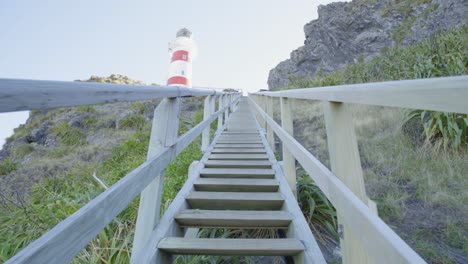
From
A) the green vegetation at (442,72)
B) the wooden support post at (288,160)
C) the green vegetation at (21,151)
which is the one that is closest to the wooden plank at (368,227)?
the wooden support post at (288,160)

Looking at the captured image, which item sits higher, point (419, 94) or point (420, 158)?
point (419, 94)

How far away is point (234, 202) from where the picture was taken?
178 centimetres

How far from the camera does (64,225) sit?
58cm

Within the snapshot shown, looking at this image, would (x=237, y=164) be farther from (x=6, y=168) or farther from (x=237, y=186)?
(x=6, y=168)

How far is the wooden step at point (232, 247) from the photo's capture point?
4.02 ft

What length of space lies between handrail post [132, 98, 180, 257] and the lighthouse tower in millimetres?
7266

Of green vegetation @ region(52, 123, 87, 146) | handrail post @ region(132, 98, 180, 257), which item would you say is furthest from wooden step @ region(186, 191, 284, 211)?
green vegetation @ region(52, 123, 87, 146)

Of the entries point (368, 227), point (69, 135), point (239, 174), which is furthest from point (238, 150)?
point (69, 135)

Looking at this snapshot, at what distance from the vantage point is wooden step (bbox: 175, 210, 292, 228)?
1497 mm

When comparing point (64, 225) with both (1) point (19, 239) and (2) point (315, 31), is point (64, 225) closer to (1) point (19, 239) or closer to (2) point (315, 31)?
(1) point (19, 239)

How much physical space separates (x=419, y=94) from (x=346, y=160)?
0.42 m

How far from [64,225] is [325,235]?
1.73 metres

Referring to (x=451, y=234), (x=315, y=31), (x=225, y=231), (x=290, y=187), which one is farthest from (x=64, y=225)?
(x=315, y=31)

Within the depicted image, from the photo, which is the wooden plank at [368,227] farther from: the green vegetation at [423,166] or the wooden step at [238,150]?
the wooden step at [238,150]
